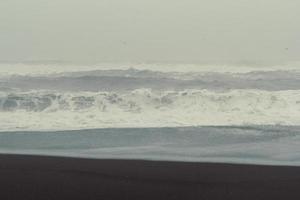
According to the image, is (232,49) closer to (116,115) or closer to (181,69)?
(181,69)

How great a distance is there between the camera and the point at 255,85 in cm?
229

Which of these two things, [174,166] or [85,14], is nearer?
[174,166]

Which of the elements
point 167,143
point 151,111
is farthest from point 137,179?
point 151,111

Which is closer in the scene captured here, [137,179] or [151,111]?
[137,179]

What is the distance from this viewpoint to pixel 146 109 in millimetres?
2273

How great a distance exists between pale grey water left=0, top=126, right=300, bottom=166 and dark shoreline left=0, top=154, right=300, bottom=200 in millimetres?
38

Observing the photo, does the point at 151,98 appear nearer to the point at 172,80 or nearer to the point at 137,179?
the point at 172,80

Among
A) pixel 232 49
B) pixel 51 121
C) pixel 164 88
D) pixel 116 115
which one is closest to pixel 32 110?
pixel 51 121

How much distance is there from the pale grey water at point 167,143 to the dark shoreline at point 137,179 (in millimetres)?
38

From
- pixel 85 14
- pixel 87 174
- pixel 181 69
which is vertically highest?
pixel 85 14

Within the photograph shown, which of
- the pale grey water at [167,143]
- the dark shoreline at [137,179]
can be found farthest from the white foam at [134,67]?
the dark shoreline at [137,179]

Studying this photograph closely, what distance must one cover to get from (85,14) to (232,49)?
0.60m

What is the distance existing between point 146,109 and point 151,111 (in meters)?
0.02

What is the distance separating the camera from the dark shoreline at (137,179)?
2066 millimetres
